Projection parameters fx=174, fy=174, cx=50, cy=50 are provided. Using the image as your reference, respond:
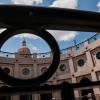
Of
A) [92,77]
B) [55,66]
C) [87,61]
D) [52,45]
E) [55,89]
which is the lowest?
[55,89]

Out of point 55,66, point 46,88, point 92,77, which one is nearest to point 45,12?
point 55,66

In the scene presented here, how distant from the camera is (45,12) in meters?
1.22

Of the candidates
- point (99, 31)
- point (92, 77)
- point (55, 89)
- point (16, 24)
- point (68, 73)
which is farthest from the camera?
point (68, 73)

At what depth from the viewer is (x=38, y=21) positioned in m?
1.26

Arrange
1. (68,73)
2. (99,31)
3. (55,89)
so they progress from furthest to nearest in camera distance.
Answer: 1. (68,73)
2. (99,31)
3. (55,89)

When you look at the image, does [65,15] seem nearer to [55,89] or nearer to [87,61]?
[55,89]

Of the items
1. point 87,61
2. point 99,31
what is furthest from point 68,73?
point 99,31

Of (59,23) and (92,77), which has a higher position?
(92,77)

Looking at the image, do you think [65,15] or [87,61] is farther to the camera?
[87,61]

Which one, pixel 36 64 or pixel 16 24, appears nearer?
pixel 16 24

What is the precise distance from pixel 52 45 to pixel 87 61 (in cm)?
2311

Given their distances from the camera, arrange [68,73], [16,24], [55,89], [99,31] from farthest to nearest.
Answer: [68,73] → [99,31] → [16,24] → [55,89]

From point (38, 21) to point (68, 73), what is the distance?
25.0m

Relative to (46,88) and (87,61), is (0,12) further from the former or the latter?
(87,61)
